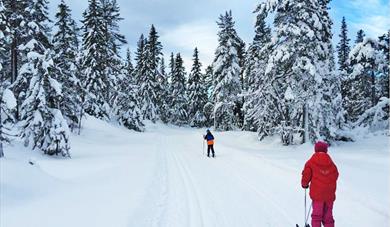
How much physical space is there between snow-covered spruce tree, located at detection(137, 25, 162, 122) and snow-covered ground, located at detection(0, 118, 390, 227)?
36904 mm

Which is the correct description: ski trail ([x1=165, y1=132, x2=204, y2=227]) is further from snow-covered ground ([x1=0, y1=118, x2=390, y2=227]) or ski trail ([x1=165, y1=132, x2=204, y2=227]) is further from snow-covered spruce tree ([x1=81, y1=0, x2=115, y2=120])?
snow-covered spruce tree ([x1=81, y1=0, x2=115, y2=120])

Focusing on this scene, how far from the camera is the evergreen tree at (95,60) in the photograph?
37688 millimetres

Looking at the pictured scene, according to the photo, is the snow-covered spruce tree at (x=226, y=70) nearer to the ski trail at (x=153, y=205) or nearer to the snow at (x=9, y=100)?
the ski trail at (x=153, y=205)

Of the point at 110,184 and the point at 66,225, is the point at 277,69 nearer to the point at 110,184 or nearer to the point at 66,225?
the point at 110,184

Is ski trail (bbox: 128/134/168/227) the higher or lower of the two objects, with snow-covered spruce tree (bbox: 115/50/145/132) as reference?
lower

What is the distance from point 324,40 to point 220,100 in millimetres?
17989

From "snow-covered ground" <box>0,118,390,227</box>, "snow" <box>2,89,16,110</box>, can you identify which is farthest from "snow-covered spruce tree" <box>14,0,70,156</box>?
"snow" <box>2,89,16,110</box>

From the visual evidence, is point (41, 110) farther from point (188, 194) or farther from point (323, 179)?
point (323, 179)

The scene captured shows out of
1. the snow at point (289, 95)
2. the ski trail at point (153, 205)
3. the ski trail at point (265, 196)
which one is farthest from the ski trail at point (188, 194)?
the snow at point (289, 95)

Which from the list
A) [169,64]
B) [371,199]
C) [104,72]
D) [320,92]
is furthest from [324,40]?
[169,64]

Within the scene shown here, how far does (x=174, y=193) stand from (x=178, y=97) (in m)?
53.1

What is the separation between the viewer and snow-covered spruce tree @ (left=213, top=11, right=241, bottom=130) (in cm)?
4016

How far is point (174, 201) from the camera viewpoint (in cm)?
938

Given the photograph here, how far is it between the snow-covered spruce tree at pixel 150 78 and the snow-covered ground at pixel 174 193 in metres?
36.9
